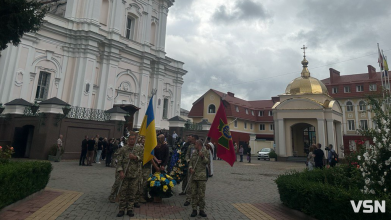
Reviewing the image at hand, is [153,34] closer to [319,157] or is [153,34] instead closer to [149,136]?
[319,157]

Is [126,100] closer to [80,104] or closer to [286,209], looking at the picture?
[80,104]

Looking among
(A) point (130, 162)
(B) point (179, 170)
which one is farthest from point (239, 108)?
(A) point (130, 162)

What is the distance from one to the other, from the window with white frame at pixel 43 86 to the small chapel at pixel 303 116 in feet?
73.4

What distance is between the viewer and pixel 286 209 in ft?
21.9

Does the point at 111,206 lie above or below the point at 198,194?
below

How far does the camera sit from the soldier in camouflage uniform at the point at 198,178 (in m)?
5.99

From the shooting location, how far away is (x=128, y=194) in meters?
5.85

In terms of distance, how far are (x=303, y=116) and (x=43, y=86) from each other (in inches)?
984

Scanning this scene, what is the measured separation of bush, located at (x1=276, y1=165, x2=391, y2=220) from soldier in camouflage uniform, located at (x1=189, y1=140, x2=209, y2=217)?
2.23 metres

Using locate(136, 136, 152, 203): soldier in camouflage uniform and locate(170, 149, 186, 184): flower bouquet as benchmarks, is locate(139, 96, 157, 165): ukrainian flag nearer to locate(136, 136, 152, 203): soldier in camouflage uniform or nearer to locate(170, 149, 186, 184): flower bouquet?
locate(136, 136, 152, 203): soldier in camouflage uniform

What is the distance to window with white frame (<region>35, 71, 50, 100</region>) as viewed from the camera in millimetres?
21661

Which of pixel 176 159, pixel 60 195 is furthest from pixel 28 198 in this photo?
pixel 176 159

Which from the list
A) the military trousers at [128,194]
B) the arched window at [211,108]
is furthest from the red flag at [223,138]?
the arched window at [211,108]

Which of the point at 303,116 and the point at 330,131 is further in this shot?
the point at 303,116
